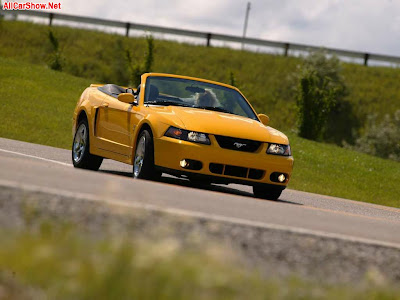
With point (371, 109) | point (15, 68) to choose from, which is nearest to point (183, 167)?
point (15, 68)

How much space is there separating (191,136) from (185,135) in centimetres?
7

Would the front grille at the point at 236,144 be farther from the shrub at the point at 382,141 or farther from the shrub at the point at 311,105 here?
the shrub at the point at 382,141

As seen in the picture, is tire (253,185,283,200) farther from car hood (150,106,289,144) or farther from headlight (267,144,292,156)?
car hood (150,106,289,144)

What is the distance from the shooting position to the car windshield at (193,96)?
11508 millimetres

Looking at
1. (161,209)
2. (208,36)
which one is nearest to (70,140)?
(161,209)

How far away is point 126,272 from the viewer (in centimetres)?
405

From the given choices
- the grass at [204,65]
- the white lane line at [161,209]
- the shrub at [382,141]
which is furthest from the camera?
the grass at [204,65]

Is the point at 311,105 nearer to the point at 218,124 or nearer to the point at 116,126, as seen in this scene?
the point at 116,126

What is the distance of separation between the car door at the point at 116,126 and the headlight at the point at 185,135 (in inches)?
32.0

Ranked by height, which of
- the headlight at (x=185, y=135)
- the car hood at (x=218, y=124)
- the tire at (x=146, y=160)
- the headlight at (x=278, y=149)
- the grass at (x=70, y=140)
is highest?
the car hood at (x=218, y=124)

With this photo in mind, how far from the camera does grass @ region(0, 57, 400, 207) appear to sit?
22.4 meters

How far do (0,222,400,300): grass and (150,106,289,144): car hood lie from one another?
557 cm

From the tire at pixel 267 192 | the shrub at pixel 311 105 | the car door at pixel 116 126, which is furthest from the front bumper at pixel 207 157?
the shrub at pixel 311 105

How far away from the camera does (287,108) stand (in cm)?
5012
